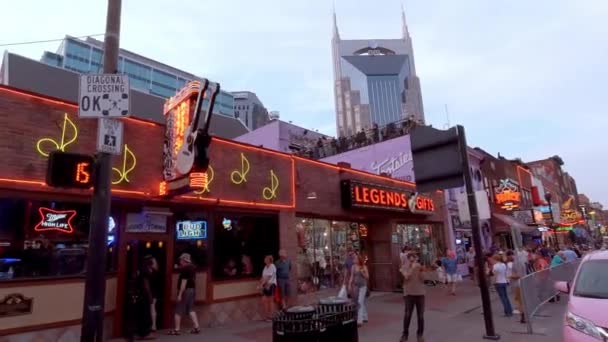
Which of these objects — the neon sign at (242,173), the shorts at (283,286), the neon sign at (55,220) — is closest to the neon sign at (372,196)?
the shorts at (283,286)

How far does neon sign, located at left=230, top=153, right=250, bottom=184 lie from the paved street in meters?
3.93

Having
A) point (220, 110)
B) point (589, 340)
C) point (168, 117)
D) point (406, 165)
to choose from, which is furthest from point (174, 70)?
point (589, 340)

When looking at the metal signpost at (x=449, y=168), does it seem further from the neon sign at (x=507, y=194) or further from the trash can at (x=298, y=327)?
the neon sign at (x=507, y=194)

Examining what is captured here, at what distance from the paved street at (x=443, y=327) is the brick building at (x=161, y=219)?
1295mm

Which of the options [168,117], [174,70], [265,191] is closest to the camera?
[168,117]

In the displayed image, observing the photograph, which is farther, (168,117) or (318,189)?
(318,189)

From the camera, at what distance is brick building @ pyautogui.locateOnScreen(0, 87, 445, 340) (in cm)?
798

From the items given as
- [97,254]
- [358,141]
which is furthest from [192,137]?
[358,141]

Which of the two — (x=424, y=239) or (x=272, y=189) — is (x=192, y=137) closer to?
(x=272, y=189)

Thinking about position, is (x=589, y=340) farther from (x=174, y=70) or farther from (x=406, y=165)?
(x=174, y=70)

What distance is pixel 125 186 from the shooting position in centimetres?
930

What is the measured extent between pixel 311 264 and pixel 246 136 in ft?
41.5

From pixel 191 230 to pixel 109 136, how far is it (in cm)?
598

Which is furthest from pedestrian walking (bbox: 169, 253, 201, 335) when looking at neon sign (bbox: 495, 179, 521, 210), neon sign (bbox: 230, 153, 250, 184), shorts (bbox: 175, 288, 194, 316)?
neon sign (bbox: 495, 179, 521, 210)
